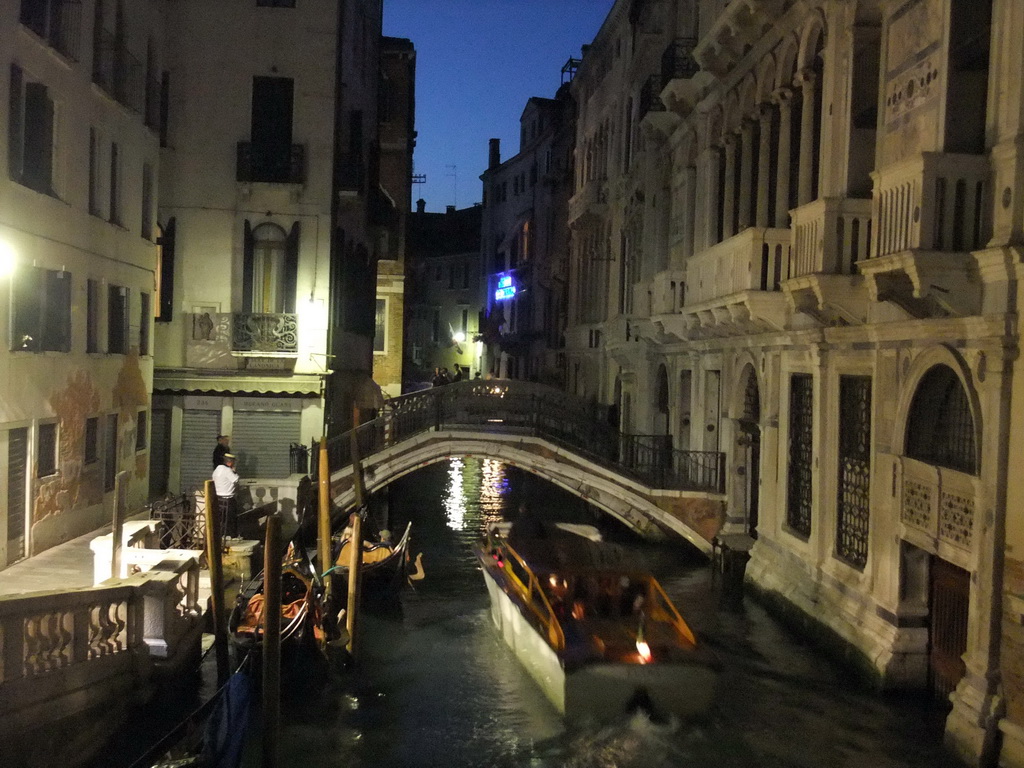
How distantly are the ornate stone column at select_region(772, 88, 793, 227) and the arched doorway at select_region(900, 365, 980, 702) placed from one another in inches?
167

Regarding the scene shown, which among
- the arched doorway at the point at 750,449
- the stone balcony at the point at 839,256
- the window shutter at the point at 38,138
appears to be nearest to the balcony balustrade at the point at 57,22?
the window shutter at the point at 38,138

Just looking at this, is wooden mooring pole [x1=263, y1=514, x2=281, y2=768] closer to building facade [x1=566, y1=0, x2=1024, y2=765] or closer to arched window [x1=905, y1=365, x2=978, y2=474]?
building facade [x1=566, y1=0, x2=1024, y2=765]

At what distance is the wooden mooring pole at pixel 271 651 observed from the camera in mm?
7555

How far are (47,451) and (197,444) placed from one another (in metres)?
5.14

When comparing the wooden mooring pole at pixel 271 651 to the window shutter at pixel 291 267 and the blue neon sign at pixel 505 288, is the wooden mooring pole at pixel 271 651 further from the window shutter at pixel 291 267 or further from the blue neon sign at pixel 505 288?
the blue neon sign at pixel 505 288

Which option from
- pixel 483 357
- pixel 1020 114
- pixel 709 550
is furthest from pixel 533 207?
pixel 1020 114

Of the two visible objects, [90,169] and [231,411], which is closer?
[90,169]

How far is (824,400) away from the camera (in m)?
11.4

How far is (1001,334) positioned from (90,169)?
11.4 metres

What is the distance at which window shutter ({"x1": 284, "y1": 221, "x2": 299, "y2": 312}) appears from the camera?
17547 millimetres

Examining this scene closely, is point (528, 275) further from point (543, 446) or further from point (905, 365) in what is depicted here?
point (905, 365)

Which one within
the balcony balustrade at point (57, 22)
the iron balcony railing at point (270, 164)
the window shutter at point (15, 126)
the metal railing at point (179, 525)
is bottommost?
the metal railing at point (179, 525)

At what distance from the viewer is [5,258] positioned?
33.9 ft

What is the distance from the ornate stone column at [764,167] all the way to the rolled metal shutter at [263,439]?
8.71 m
